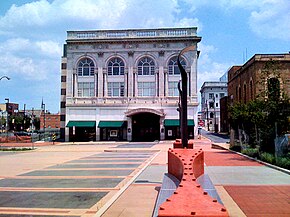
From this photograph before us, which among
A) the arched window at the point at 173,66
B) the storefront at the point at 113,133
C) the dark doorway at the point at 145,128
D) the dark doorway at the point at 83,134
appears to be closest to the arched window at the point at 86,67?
the dark doorway at the point at 83,134

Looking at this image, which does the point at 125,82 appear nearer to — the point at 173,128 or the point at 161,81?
the point at 161,81

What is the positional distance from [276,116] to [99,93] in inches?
1370

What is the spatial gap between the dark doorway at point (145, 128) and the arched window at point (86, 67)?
33.9ft

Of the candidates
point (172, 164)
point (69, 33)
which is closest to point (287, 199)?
point (172, 164)

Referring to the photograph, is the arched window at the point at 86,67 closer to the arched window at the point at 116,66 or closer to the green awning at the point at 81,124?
the arched window at the point at 116,66

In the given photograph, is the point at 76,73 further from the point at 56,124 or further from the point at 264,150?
the point at 56,124

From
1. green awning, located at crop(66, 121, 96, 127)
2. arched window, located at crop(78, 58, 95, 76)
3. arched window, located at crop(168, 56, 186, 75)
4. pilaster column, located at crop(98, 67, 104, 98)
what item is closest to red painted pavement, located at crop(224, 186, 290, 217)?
arched window, located at crop(168, 56, 186, 75)

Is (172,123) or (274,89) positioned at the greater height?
(274,89)

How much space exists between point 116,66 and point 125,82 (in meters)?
3.04

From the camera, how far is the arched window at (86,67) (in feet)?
171

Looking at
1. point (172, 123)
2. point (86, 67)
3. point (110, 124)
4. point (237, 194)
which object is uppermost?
point (86, 67)

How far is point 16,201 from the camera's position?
9734 millimetres

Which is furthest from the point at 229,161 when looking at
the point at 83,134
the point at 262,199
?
the point at 83,134

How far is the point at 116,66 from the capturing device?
51.9 meters
